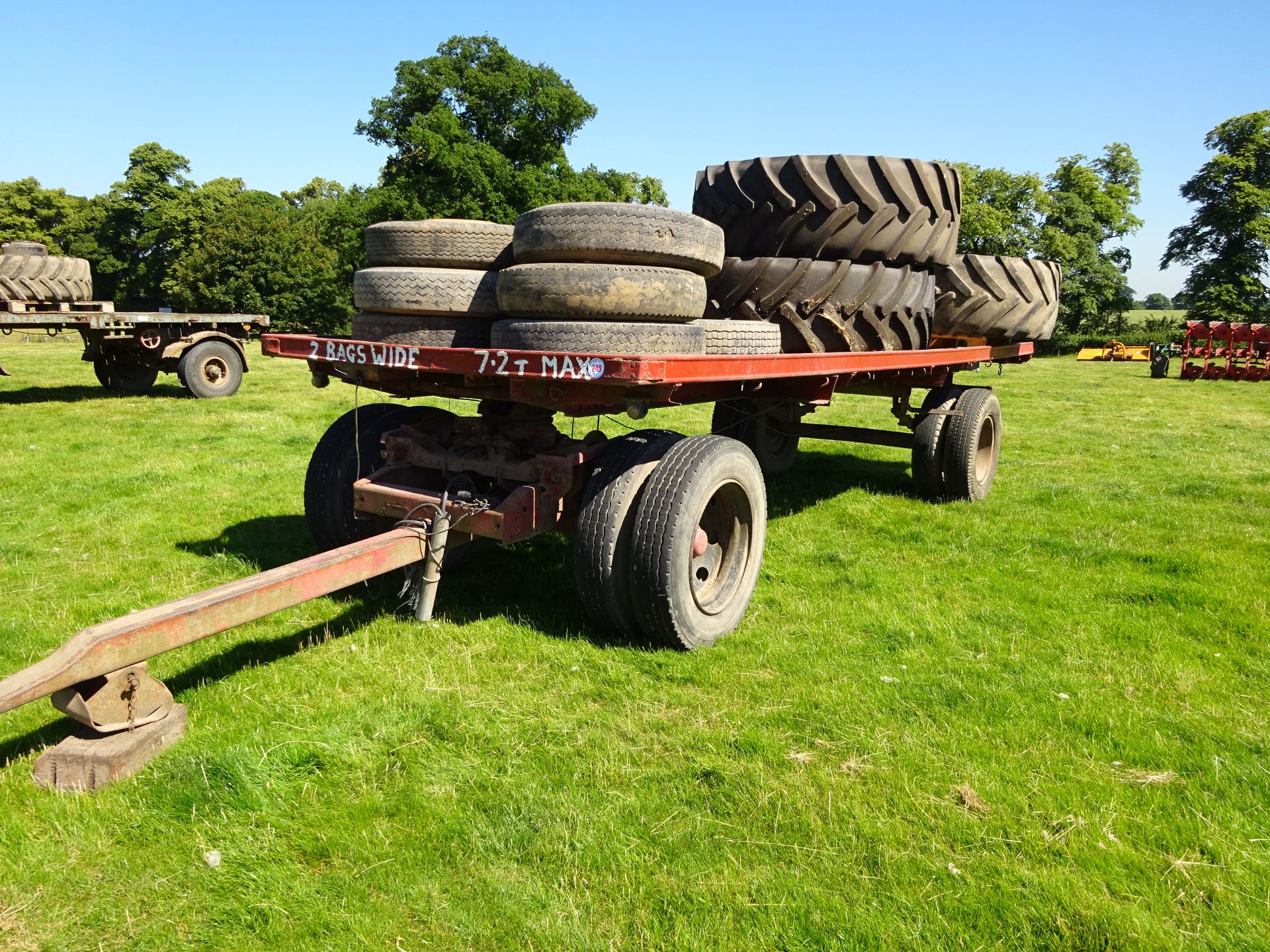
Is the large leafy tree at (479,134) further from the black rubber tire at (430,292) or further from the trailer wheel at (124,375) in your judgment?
the black rubber tire at (430,292)

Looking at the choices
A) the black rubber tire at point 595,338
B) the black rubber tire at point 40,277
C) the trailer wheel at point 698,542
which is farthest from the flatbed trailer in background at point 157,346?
the trailer wheel at point 698,542

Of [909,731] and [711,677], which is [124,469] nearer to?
[711,677]

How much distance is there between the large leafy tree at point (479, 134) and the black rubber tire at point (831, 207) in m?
27.9

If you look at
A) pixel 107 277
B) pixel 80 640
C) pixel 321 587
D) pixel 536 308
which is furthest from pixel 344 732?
pixel 107 277

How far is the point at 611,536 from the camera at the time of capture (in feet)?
12.4

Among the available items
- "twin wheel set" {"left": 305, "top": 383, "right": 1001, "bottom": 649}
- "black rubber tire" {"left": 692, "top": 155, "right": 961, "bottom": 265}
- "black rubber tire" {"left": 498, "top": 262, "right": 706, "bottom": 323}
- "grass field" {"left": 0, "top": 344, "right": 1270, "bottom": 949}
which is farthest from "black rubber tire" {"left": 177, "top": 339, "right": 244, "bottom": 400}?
"black rubber tire" {"left": 498, "top": 262, "right": 706, "bottom": 323}

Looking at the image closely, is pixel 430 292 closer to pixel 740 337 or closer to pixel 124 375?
pixel 740 337

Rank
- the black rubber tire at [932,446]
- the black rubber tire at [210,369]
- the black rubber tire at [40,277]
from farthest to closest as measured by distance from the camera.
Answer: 1. the black rubber tire at [40,277]
2. the black rubber tire at [210,369]
3. the black rubber tire at [932,446]

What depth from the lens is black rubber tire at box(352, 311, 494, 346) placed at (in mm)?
4105

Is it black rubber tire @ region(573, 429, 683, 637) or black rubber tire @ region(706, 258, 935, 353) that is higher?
black rubber tire @ region(706, 258, 935, 353)

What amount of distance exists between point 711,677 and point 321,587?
5.57ft

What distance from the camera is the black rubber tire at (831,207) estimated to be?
552 centimetres

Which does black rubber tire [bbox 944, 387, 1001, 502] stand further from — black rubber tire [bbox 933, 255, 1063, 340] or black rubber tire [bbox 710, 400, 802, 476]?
black rubber tire [bbox 710, 400, 802, 476]

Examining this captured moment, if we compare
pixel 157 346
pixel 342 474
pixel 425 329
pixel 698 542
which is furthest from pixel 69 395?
pixel 698 542
